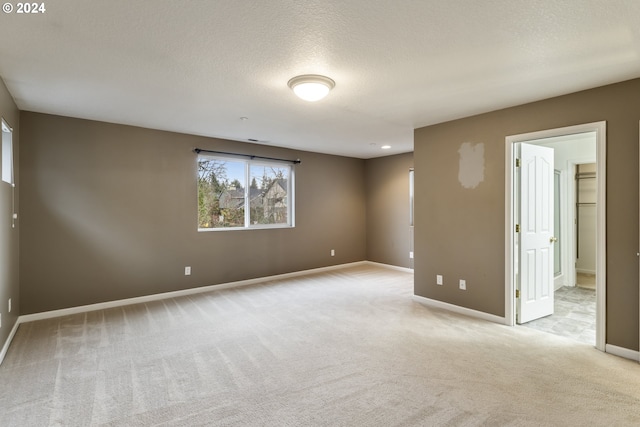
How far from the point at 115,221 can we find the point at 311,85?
10.8 ft

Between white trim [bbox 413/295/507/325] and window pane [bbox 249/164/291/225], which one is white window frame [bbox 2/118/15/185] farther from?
white trim [bbox 413/295/507/325]

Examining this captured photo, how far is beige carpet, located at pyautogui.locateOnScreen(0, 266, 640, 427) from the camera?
2084 millimetres

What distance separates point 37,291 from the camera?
3.88 meters

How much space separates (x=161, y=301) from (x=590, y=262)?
748 cm

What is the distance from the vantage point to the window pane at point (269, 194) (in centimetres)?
585

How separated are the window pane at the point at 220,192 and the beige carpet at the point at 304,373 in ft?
5.73

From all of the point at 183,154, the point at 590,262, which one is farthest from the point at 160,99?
the point at 590,262

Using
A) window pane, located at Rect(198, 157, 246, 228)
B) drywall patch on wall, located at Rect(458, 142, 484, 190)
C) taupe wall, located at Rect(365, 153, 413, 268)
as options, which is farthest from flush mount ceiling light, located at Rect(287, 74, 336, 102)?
taupe wall, located at Rect(365, 153, 413, 268)

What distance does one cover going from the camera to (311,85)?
277 cm

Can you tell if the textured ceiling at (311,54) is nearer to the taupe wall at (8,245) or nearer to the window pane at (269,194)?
the taupe wall at (8,245)

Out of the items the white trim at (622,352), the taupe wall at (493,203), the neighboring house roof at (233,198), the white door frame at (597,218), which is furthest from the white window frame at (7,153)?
the white trim at (622,352)

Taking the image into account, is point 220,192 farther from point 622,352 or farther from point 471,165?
point 622,352

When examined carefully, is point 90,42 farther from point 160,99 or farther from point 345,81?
point 345,81


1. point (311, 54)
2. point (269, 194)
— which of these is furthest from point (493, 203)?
point (269, 194)
